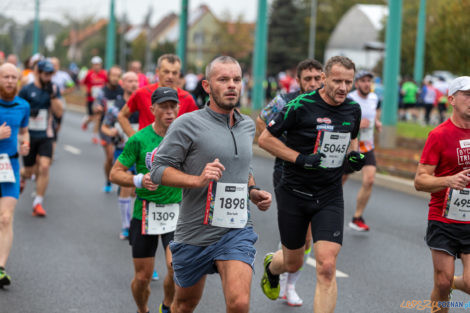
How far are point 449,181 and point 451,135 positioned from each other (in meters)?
0.38

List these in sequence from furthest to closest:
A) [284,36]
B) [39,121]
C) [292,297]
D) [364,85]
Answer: [284,36] < [39,121] < [364,85] < [292,297]

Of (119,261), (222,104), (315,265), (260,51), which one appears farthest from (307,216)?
(260,51)

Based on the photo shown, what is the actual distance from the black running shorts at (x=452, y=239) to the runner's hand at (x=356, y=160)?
70 cm

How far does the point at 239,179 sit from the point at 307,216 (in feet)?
4.39

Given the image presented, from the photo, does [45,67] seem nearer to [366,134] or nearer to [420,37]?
[366,134]

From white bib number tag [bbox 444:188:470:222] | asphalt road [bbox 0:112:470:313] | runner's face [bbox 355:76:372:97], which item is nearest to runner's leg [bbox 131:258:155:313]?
asphalt road [bbox 0:112:470:313]

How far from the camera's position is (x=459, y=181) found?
16.7 ft

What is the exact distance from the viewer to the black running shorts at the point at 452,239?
5.39 meters

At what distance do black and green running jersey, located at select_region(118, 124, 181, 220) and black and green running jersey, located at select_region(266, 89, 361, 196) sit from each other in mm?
948

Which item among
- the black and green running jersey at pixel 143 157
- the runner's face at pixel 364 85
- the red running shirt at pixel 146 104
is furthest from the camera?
the runner's face at pixel 364 85

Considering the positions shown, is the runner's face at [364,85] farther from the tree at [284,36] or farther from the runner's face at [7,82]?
the tree at [284,36]

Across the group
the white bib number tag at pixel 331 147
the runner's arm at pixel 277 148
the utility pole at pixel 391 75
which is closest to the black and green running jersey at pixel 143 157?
the runner's arm at pixel 277 148

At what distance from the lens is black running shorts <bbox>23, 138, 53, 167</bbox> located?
35.4ft

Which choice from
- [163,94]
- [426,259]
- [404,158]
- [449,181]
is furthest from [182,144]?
[404,158]
